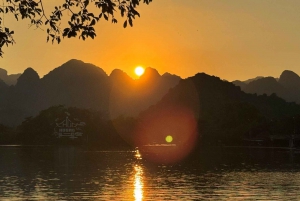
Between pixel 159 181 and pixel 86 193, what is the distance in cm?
1583

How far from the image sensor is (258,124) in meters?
200

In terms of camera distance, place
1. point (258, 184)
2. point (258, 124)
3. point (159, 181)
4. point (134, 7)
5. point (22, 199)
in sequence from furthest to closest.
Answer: point (258, 124) < point (159, 181) < point (258, 184) < point (22, 199) < point (134, 7)

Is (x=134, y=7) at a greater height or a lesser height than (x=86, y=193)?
greater

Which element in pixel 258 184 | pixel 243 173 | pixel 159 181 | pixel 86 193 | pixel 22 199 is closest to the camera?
pixel 22 199

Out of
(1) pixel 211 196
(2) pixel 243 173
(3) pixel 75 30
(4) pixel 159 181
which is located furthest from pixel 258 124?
(3) pixel 75 30

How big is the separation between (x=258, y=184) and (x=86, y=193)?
67.4ft

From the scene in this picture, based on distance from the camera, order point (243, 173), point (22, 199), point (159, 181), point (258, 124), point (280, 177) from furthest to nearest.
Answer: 1. point (258, 124)
2. point (243, 173)
3. point (280, 177)
4. point (159, 181)
5. point (22, 199)

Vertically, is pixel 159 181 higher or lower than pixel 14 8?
lower

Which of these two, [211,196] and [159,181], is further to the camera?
[159,181]

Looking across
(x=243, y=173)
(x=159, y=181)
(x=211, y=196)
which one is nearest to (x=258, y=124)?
(x=243, y=173)

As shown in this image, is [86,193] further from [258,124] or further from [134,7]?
[258,124]

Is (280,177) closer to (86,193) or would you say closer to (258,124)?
(86,193)

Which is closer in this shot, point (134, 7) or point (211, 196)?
point (134, 7)

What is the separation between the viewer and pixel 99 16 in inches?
666
